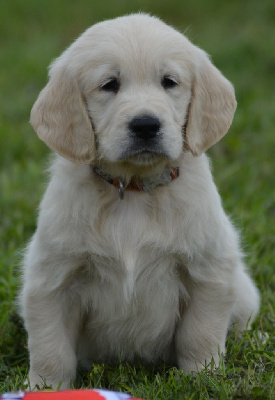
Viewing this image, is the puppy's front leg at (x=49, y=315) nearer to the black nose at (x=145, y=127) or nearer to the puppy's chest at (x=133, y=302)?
the puppy's chest at (x=133, y=302)

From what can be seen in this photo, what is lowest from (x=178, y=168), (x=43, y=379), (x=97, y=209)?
(x=43, y=379)

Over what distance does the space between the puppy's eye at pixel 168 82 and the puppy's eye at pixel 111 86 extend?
8.3 inches

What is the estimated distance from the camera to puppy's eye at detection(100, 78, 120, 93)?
146 inches

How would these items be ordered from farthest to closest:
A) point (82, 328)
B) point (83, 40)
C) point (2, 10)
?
point (2, 10) < point (82, 328) < point (83, 40)

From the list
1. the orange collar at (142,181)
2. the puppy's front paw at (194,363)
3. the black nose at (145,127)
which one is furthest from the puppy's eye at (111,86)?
the puppy's front paw at (194,363)

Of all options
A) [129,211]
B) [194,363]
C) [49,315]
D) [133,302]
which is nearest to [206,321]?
[194,363]

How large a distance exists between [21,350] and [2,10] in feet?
28.4

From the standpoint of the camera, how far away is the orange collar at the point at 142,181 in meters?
3.92

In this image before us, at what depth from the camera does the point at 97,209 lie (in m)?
3.87

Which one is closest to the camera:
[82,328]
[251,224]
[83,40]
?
[83,40]

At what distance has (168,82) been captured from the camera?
377cm

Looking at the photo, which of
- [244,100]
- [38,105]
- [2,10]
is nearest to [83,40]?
[38,105]

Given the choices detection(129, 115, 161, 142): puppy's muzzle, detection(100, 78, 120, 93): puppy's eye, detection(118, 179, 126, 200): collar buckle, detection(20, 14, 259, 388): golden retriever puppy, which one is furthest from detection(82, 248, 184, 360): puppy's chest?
detection(100, 78, 120, 93): puppy's eye

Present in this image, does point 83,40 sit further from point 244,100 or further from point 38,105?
point 244,100
